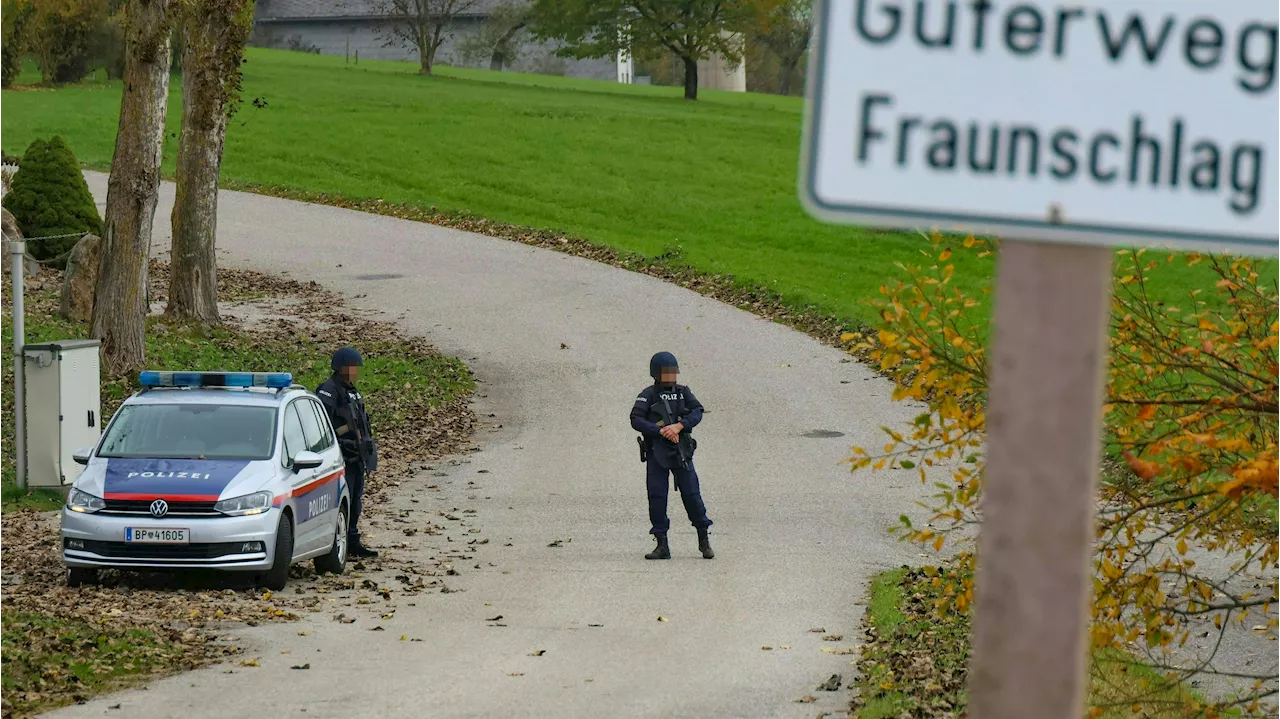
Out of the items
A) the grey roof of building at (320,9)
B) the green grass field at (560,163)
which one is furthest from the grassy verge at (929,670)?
the grey roof of building at (320,9)

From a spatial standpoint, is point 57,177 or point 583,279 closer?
point 57,177

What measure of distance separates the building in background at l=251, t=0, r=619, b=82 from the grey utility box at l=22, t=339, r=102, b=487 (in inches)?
3395

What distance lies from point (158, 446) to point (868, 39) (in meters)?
12.2

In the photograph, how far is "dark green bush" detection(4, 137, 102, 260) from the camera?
28438mm

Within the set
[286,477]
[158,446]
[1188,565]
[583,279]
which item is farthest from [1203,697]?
[583,279]

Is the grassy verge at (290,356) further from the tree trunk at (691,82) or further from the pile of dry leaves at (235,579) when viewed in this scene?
the tree trunk at (691,82)

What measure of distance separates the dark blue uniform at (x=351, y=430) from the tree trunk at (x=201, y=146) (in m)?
9.85

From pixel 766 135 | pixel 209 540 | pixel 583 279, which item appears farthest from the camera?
pixel 766 135

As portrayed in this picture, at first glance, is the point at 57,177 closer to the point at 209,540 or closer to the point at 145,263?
the point at 145,263

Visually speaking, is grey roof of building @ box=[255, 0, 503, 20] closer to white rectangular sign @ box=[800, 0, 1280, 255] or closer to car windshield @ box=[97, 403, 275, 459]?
car windshield @ box=[97, 403, 275, 459]

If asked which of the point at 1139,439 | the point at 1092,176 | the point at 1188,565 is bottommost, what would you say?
Answer: the point at 1188,565

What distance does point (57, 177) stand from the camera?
28.8 metres

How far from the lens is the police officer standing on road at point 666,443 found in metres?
14.5

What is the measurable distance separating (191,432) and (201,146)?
11.5 m
